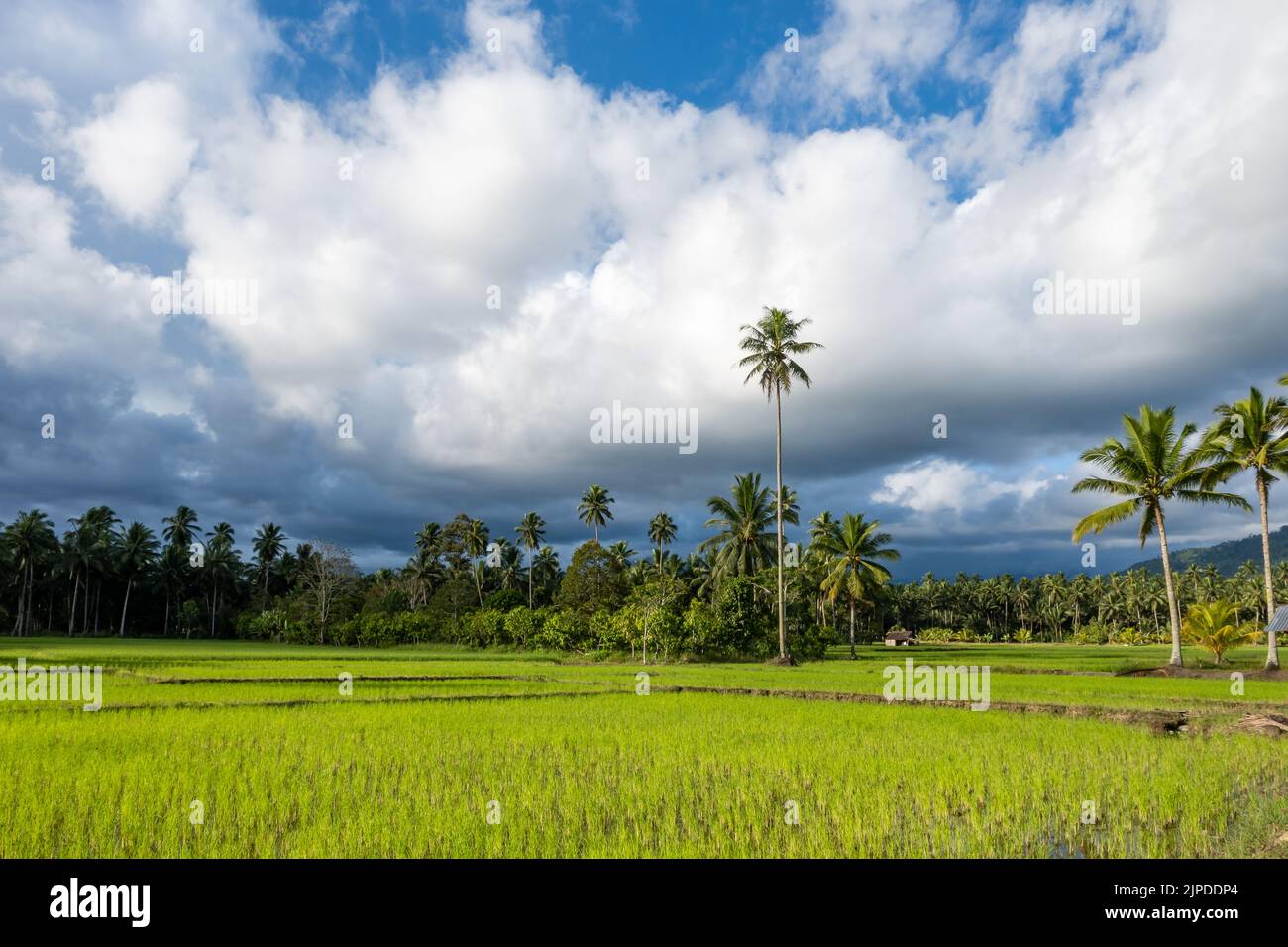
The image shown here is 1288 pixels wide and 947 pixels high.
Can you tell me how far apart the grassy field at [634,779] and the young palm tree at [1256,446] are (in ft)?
44.2

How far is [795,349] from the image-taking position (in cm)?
3231

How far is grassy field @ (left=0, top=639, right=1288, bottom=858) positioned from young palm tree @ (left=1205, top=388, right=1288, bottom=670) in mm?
13472

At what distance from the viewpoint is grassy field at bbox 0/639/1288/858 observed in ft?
18.3

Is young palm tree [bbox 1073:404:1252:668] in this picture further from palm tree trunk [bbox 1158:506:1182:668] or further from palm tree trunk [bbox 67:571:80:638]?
palm tree trunk [bbox 67:571:80:638]

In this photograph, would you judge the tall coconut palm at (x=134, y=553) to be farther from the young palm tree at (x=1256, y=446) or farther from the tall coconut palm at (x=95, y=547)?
the young palm tree at (x=1256, y=446)

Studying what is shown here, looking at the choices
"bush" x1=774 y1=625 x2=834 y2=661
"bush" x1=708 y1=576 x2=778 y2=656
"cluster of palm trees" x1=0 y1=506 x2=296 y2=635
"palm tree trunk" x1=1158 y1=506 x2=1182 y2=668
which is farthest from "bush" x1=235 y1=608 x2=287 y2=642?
"palm tree trunk" x1=1158 y1=506 x2=1182 y2=668

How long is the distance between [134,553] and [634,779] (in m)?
77.6

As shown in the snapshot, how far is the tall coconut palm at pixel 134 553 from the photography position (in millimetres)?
68500

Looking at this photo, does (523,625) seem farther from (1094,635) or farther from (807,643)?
(1094,635)

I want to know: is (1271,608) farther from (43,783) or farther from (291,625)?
(291,625)

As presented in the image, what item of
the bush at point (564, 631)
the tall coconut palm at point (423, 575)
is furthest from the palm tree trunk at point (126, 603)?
the bush at point (564, 631)

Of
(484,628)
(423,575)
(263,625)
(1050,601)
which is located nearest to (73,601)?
(263,625)
